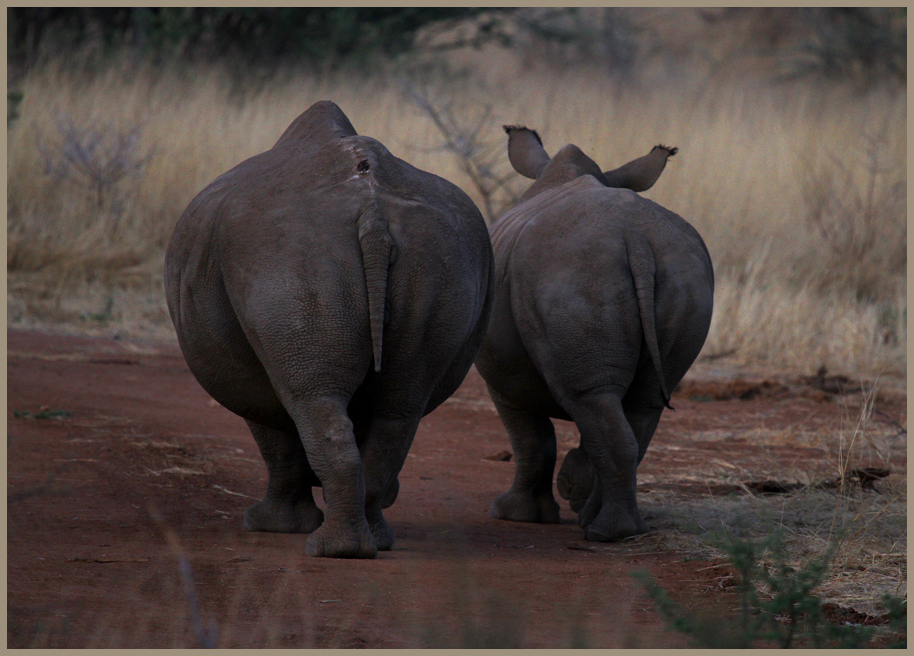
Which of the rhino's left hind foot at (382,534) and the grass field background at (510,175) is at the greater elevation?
the grass field background at (510,175)

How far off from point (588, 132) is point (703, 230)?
274 centimetres

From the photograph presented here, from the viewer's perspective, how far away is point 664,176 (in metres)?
14.7

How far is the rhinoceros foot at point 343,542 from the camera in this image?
160 inches

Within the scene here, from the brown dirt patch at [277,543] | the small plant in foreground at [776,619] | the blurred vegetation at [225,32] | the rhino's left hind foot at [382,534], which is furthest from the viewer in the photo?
the blurred vegetation at [225,32]

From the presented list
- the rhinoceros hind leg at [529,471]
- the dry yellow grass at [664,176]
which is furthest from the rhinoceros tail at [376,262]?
the dry yellow grass at [664,176]

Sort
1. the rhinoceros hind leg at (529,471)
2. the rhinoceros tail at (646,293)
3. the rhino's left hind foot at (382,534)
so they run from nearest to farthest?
the rhino's left hind foot at (382,534), the rhinoceros tail at (646,293), the rhinoceros hind leg at (529,471)

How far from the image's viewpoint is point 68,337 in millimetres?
9609

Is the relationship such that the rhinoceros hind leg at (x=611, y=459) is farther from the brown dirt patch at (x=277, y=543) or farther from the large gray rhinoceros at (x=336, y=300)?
the large gray rhinoceros at (x=336, y=300)

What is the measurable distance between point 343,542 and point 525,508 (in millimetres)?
Answer: 1548

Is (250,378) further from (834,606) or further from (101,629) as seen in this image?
(834,606)

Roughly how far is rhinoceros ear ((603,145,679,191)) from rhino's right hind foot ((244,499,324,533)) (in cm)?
251

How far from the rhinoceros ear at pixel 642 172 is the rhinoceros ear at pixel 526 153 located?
42 cm

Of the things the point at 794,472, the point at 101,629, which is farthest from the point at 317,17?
the point at 101,629

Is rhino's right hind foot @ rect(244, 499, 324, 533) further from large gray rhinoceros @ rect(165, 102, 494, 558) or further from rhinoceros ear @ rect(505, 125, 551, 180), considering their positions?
rhinoceros ear @ rect(505, 125, 551, 180)
